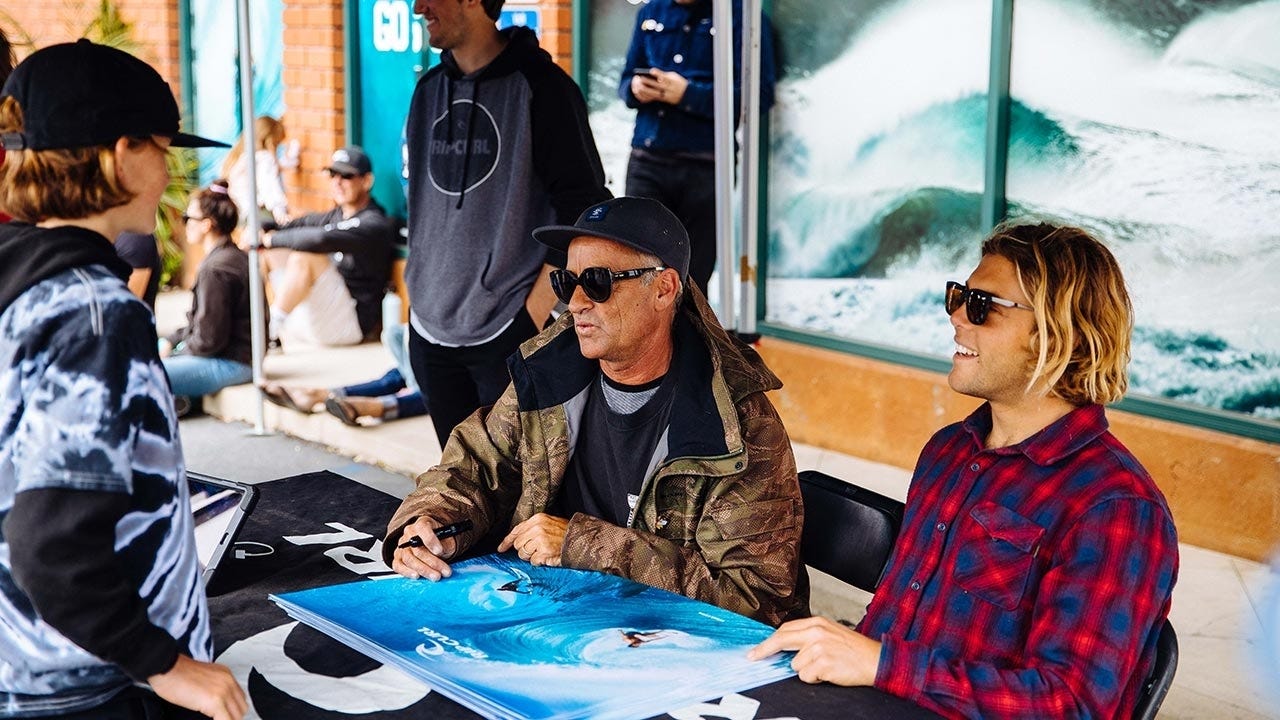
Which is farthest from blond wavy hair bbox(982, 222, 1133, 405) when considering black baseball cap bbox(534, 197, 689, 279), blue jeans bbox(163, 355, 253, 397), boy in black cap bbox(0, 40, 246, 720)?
blue jeans bbox(163, 355, 253, 397)

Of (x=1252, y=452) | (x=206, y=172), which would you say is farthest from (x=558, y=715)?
Result: (x=206, y=172)

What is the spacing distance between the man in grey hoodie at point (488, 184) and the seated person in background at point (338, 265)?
3.71 meters

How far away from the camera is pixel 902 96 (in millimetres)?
5902

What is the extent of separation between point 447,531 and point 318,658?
575mm

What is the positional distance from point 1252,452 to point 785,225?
94.6 inches

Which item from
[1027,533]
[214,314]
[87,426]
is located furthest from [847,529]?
[214,314]

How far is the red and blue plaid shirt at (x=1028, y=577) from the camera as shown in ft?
6.74

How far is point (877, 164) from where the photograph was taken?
6051 millimetres

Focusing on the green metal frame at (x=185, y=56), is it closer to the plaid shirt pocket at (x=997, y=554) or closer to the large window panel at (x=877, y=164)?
the large window panel at (x=877, y=164)

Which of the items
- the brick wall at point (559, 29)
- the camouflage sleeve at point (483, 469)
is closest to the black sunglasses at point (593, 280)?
the camouflage sleeve at point (483, 469)

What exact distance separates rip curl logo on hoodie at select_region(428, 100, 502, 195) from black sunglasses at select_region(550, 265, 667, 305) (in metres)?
1.21

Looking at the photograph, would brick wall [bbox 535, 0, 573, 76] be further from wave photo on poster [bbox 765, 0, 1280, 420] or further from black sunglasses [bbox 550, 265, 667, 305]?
black sunglasses [bbox 550, 265, 667, 305]

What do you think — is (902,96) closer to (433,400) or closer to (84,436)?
(433,400)

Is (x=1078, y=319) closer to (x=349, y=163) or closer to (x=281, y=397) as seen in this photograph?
(x=281, y=397)
